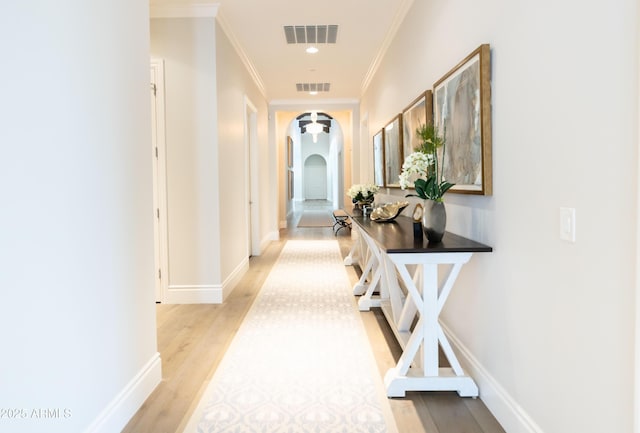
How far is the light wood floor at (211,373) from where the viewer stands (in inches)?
83.6

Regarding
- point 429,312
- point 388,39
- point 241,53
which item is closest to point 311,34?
point 388,39

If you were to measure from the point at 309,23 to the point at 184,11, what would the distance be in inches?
50.1

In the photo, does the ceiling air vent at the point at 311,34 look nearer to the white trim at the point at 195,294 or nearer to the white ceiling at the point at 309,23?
the white ceiling at the point at 309,23

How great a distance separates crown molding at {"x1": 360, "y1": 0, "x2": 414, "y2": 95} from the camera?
13.8 feet

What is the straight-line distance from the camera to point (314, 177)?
2805 centimetres

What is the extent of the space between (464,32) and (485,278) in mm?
1424

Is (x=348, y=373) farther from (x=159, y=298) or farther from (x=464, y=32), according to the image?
(x=159, y=298)

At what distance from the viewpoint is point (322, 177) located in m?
28.0

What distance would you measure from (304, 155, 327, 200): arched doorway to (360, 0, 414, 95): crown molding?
66.2 feet

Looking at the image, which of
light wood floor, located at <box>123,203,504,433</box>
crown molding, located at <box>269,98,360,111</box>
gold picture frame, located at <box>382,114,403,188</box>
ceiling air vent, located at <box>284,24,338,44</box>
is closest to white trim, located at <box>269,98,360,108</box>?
crown molding, located at <box>269,98,360,111</box>

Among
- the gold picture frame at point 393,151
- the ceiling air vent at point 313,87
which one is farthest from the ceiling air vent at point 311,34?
the ceiling air vent at point 313,87

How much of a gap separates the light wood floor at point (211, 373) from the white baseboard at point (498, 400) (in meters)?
0.05

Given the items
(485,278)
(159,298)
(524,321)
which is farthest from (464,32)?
(159,298)

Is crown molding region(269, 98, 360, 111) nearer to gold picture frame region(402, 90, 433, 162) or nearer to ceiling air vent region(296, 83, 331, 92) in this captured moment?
ceiling air vent region(296, 83, 331, 92)
